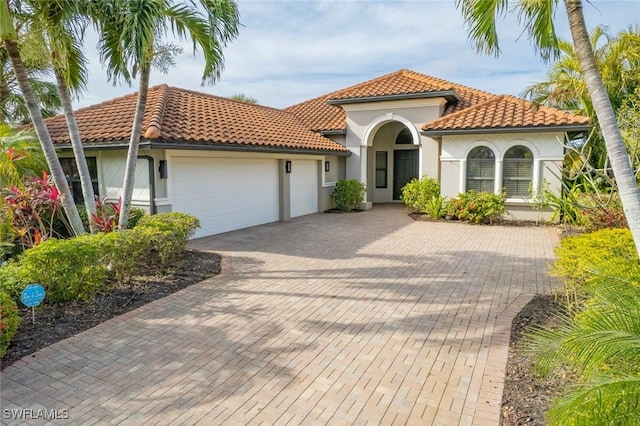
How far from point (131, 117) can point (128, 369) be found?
10.2 meters

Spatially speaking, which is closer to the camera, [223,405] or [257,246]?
[223,405]

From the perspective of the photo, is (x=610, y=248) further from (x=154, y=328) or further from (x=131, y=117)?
(x=131, y=117)

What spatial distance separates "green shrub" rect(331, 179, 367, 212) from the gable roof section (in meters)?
2.98

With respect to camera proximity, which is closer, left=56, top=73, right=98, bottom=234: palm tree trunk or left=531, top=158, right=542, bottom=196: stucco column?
left=56, top=73, right=98, bottom=234: palm tree trunk

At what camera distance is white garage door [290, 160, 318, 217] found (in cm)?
1708

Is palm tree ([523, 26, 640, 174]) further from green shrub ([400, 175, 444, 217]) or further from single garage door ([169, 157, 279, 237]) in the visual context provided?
single garage door ([169, 157, 279, 237])

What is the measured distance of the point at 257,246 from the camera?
11.6m

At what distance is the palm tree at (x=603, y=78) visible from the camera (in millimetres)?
15602

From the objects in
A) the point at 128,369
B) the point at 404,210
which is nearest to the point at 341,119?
the point at 404,210

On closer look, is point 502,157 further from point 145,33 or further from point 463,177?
point 145,33


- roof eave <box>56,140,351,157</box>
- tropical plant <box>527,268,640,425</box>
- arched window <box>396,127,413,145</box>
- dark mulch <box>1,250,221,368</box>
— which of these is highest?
arched window <box>396,127,413,145</box>

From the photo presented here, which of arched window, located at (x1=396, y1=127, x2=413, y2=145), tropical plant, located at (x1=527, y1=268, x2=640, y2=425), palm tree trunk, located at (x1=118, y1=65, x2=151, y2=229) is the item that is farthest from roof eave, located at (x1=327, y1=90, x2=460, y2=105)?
tropical plant, located at (x1=527, y1=268, x2=640, y2=425)

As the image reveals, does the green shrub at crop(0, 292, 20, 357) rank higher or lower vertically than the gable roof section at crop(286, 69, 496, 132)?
lower

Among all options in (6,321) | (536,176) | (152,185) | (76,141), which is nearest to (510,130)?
(536,176)
